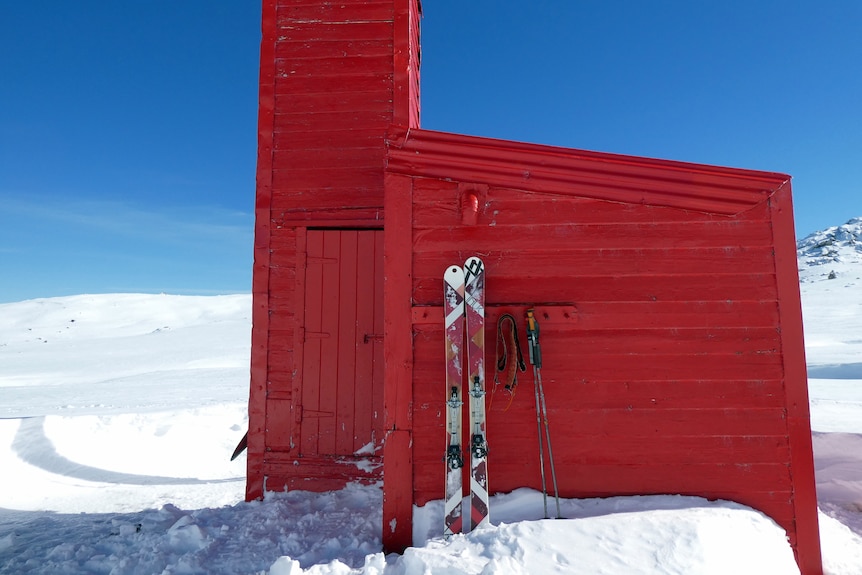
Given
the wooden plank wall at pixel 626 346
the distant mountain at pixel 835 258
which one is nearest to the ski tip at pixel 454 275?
the wooden plank wall at pixel 626 346

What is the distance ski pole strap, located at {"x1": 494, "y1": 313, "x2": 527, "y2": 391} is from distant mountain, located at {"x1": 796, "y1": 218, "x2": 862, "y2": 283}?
36449mm

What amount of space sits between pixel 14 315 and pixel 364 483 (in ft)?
165

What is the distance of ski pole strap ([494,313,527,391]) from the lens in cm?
362

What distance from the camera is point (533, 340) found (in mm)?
3625

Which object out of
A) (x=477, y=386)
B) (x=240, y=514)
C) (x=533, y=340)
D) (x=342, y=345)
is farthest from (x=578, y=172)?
(x=240, y=514)

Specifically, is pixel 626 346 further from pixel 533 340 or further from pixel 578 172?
pixel 578 172

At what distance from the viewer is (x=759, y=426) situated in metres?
3.67

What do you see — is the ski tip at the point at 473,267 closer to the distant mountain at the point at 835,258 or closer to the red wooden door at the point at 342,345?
the red wooden door at the point at 342,345

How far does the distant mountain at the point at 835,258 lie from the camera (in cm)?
4909

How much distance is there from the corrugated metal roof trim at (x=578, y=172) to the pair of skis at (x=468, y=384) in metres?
0.79

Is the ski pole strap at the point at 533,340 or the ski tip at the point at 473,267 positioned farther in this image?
the ski tip at the point at 473,267

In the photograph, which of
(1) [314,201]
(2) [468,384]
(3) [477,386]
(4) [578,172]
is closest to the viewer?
(3) [477,386]

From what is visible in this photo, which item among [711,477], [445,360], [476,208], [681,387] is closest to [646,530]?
[711,477]

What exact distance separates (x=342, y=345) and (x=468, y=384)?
2346 mm
